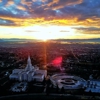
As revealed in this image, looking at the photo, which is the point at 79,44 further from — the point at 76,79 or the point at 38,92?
the point at 38,92

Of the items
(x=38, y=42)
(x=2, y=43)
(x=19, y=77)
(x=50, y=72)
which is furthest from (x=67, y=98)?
(x=2, y=43)

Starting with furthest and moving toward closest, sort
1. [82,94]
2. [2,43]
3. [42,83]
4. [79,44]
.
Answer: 1. [2,43]
2. [79,44]
3. [42,83]
4. [82,94]

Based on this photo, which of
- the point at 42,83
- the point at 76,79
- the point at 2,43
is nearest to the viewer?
the point at 42,83

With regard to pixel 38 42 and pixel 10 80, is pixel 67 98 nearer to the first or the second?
pixel 10 80

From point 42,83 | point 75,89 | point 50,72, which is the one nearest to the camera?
point 75,89

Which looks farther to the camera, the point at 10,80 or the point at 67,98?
the point at 10,80

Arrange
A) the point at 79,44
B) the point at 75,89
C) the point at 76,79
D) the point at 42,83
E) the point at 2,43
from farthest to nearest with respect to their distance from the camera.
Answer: the point at 2,43 → the point at 79,44 → the point at 76,79 → the point at 42,83 → the point at 75,89

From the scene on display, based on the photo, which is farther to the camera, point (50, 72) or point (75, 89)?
point (50, 72)

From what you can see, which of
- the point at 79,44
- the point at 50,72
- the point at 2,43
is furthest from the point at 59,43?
the point at 50,72
